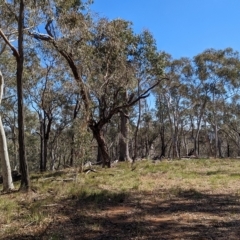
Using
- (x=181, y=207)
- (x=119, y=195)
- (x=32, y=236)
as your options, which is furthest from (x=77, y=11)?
(x=32, y=236)

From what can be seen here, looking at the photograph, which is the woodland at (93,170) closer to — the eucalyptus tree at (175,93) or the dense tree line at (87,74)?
the dense tree line at (87,74)

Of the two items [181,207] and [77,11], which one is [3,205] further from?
[77,11]

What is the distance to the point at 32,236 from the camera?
4832 mm

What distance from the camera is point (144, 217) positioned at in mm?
5930

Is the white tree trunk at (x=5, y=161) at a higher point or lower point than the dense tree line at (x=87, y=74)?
lower

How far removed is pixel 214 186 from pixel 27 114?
24.7 meters

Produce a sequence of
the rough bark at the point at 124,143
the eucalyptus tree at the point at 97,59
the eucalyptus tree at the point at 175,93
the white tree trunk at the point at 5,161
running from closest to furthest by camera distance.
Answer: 1. the white tree trunk at the point at 5,161
2. the eucalyptus tree at the point at 97,59
3. the rough bark at the point at 124,143
4. the eucalyptus tree at the point at 175,93

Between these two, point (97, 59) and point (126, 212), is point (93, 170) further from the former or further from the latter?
point (126, 212)

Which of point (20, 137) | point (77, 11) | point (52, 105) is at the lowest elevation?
point (20, 137)

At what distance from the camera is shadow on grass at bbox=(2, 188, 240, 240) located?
490 cm

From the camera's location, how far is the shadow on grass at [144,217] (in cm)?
490

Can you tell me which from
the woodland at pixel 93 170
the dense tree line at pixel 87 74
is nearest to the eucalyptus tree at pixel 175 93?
the dense tree line at pixel 87 74

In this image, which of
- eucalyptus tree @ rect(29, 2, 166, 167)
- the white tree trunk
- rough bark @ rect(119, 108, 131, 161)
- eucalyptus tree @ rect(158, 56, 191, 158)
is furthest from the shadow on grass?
eucalyptus tree @ rect(158, 56, 191, 158)

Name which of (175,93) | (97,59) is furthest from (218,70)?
(97,59)
